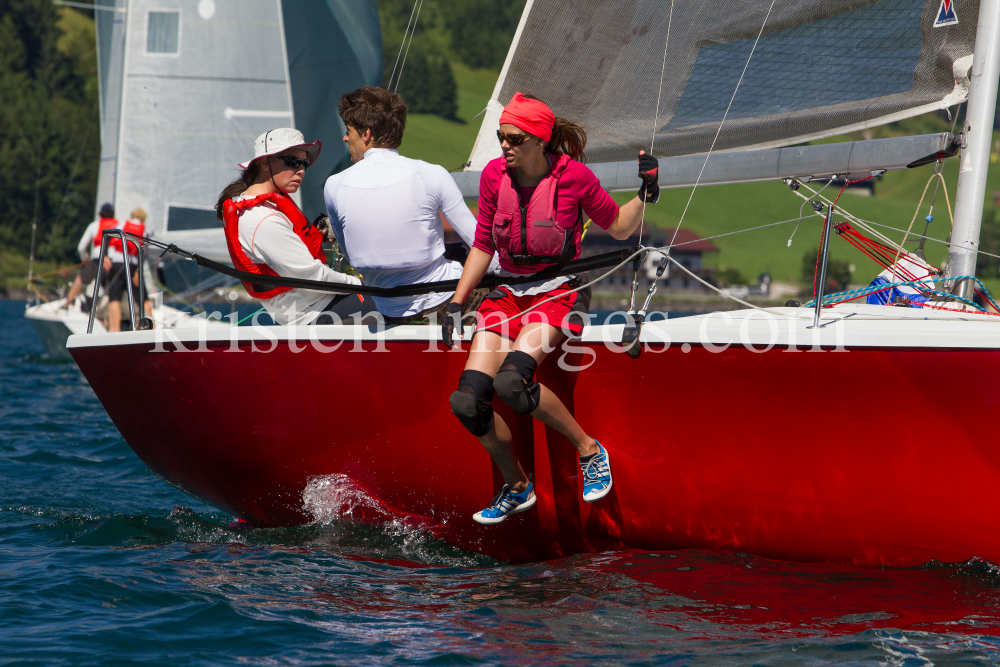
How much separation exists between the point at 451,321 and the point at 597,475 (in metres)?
0.76

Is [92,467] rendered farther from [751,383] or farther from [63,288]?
[63,288]

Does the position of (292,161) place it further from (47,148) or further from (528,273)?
(47,148)

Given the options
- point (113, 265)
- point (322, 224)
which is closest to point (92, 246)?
point (113, 265)

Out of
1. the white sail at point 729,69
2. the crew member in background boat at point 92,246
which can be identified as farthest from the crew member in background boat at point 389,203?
the crew member in background boat at point 92,246

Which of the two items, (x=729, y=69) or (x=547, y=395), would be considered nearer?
(x=547, y=395)

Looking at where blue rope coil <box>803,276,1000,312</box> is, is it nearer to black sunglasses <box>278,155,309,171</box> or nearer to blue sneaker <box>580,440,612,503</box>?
blue sneaker <box>580,440,612,503</box>

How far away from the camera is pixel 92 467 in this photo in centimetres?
614

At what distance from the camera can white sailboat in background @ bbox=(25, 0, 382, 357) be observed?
12.8 metres

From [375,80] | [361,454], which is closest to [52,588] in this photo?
[361,454]

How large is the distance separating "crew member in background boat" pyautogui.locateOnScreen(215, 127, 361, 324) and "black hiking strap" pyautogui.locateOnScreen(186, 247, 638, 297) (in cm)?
7

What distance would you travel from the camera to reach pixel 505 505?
346 cm

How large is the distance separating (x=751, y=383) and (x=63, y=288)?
14495mm

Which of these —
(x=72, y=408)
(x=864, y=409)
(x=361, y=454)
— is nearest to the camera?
(x=864, y=409)

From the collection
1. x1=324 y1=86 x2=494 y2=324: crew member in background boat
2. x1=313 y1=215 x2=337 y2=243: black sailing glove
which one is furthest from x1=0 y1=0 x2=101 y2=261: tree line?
x1=324 y1=86 x2=494 y2=324: crew member in background boat
